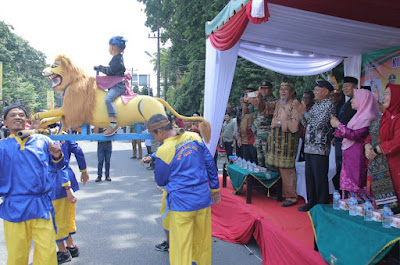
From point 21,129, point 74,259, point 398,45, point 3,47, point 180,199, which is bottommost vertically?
point 74,259

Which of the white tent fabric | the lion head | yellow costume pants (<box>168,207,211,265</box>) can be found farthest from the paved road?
the white tent fabric

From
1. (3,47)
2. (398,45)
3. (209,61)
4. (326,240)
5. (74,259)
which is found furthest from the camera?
(3,47)

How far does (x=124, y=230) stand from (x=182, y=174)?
2308mm

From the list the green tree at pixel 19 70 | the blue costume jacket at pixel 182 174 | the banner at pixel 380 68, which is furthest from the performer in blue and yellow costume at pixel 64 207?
the green tree at pixel 19 70

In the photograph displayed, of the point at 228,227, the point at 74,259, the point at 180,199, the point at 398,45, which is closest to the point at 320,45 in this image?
the point at 398,45

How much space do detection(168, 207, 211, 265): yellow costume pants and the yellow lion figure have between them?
1.01m

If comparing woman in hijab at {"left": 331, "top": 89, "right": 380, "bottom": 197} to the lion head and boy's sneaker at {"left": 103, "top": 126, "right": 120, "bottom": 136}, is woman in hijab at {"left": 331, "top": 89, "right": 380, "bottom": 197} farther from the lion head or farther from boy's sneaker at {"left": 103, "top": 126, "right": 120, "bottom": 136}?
the lion head

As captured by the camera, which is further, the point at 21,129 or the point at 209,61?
the point at 209,61

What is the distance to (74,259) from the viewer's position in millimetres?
3547

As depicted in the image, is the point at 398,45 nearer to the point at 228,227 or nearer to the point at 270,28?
the point at 270,28

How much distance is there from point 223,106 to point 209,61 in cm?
70

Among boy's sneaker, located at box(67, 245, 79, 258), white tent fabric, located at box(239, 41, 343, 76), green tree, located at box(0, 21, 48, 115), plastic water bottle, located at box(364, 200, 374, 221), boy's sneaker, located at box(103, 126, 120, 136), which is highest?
green tree, located at box(0, 21, 48, 115)

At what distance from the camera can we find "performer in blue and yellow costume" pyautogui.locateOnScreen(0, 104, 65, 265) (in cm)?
249

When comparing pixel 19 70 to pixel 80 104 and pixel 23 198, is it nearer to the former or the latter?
pixel 80 104
